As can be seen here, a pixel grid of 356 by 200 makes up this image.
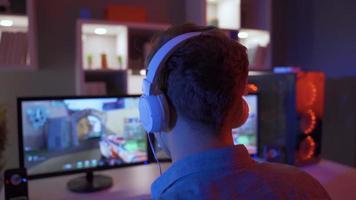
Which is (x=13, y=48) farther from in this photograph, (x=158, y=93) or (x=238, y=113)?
(x=238, y=113)

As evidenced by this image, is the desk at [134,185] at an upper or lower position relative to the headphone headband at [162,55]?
lower

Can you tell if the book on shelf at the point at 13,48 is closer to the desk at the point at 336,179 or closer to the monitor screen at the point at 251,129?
the monitor screen at the point at 251,129

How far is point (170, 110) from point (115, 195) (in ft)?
2.88

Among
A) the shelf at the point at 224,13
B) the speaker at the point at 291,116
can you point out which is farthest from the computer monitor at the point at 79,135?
the shelf at the point at 224,13

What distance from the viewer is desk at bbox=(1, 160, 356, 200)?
1.35m

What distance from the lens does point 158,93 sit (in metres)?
0.63

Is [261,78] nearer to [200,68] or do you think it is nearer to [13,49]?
[200,68]

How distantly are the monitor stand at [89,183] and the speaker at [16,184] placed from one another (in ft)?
0.67

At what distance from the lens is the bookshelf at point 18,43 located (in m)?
1.78

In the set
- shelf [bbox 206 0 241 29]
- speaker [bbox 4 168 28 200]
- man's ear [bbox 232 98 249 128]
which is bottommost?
speaker [bbox 4 168 28 200]

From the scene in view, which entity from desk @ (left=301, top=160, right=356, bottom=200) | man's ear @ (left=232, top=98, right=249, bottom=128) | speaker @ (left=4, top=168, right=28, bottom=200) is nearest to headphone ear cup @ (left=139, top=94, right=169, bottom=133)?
man's ear @ (left=232, top=98, right=249, bottom=128)

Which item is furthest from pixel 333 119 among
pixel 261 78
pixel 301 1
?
pixel 301 1

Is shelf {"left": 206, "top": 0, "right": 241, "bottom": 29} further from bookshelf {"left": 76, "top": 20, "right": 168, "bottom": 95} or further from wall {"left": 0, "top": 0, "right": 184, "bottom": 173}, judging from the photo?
wall {"left": 0, "top": 0, "right": 184, "bottom": 173}

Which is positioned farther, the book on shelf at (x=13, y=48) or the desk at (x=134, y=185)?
the book on shelf at (x=13, y=48)
